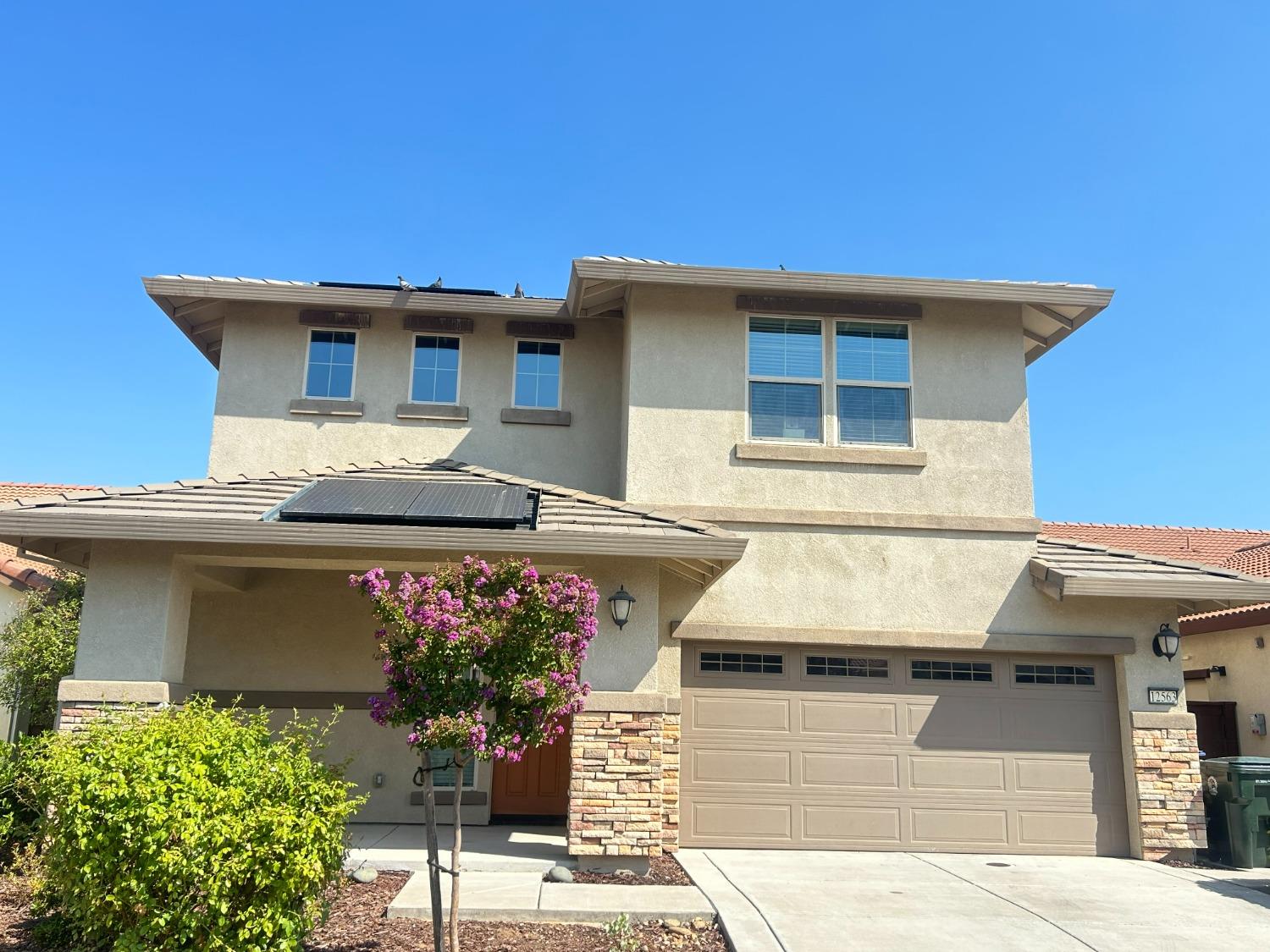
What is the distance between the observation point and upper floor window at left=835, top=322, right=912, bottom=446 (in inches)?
475

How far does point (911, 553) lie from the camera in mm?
11617

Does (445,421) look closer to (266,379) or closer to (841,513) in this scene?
(266,379)

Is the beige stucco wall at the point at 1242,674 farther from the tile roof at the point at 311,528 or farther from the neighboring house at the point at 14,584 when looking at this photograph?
the neighboring house at the point at 14,584

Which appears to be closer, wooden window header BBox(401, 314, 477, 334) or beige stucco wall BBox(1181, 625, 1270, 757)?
wooden window header BBox(401, 314, 477, 334)

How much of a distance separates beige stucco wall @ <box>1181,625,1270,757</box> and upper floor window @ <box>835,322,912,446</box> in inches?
297

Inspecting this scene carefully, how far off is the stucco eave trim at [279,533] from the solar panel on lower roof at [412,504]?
0.42ft

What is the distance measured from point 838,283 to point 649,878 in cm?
704

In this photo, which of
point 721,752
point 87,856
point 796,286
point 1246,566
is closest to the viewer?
point 87,856

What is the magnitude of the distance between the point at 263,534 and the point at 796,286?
664 cm

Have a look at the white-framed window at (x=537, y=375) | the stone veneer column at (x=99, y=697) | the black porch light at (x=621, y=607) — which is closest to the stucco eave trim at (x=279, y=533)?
the black porch light at (x=621, y=607)

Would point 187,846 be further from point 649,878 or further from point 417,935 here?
point 649,878

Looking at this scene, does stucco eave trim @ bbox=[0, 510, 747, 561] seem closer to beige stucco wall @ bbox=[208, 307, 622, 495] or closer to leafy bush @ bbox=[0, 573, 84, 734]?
beige stucco wall @ bbox=[208, 307, 622, 495]

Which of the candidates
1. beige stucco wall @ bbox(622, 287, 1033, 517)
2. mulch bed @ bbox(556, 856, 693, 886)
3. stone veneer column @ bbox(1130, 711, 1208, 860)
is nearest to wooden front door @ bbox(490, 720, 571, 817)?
mulch bed @ bbox(556, 856, 693, 886)

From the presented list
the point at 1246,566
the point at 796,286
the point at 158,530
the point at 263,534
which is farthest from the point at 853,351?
the point at 1246,566
